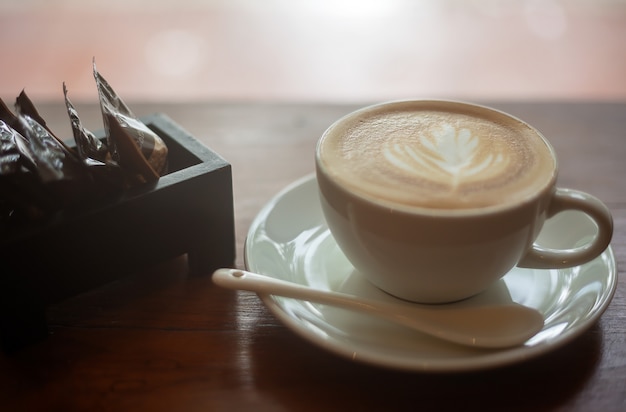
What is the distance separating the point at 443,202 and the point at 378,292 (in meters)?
0.13

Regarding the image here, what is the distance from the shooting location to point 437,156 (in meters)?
0.57

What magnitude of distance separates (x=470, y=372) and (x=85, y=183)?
1.16 feet

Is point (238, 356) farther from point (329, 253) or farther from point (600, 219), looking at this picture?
point (600, 219)

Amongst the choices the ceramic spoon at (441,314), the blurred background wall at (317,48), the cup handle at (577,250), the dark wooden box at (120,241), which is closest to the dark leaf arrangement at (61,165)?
the dark wooden box at (120,241)

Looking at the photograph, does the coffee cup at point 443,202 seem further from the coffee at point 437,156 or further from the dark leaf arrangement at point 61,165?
the dark leaf arrangement at point 61,165

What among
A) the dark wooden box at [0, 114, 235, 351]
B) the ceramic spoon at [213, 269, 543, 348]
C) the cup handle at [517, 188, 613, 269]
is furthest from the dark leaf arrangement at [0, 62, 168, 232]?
the cup handle at [517, 188, 613, 269]

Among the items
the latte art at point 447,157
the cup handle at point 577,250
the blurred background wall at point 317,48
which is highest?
the latte art at point 447,157

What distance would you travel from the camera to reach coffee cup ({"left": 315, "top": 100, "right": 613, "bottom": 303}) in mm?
507

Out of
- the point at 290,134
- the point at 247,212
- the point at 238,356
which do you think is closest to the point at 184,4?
the point at 290,134

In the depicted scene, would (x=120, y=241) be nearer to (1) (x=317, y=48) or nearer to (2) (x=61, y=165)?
(2) (x=61, y=165)

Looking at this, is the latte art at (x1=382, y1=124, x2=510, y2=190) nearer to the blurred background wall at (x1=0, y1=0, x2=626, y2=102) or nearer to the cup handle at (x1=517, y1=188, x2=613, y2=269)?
the cup handle at (x1=517, y1=188, x2=613, y2=269)

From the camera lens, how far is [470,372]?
50 cm

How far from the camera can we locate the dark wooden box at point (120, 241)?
1.71ft

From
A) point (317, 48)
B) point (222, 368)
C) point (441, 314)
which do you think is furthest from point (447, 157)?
point (317, 48)
